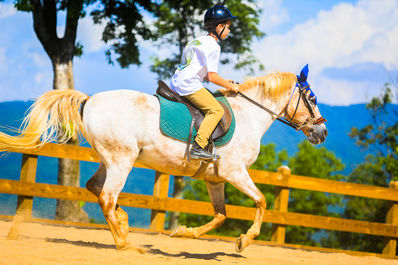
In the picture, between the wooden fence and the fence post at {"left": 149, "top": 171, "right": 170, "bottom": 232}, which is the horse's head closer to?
the wooden fence

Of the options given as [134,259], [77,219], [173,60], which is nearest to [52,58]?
[77,219]

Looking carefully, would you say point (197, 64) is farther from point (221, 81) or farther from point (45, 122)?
point (45, 122)

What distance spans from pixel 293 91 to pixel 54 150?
3.86 m

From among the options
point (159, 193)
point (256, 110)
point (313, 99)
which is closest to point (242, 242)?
point (256, 110)

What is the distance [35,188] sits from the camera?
6562 millimetres

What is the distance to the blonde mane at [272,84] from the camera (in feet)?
16.8

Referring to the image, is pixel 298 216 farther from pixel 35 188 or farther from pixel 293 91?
pixel 35 188

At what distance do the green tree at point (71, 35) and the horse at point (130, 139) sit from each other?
22.6ft

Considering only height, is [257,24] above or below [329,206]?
above

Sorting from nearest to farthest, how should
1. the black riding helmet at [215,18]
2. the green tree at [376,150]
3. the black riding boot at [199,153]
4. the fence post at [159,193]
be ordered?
1. the black riding boot at [199,153]
2. the black riding helmet at [215,18]
3. the fence post at [159,193]
4. the green tree at [376,150]

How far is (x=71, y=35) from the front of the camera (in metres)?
12.8

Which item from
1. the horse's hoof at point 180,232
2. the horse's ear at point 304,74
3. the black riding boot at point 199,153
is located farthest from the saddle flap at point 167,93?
the horse's ear at point 304,74

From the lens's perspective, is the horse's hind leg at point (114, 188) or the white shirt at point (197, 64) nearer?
the horse's hind leg at point (114, 188)

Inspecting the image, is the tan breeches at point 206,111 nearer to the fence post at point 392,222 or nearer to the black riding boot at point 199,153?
the black riding boot at point 199,153
